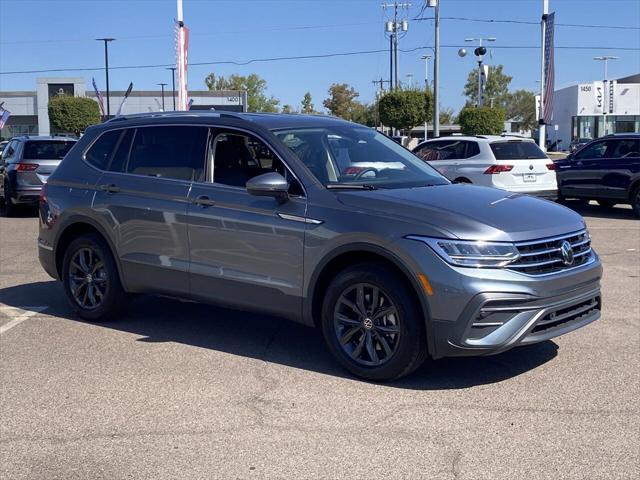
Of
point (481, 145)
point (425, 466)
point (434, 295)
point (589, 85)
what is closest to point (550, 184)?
point (481, 145)

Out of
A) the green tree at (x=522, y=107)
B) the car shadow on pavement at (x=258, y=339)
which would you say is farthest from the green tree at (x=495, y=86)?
the car shadow on pavement at (x=258, y=339)

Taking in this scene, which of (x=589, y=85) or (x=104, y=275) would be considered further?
(x=589, y=85)

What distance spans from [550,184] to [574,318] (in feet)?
35.3

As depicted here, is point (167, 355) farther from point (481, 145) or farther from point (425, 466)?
point (481, 145)

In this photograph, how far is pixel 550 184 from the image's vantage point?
50.9 feet

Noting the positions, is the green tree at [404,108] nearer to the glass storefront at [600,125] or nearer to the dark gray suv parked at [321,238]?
the glass storefront at [600,125]

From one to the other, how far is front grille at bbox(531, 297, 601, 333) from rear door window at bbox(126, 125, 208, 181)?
2925 millimetres

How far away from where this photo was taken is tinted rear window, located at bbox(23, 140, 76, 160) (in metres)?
16.0

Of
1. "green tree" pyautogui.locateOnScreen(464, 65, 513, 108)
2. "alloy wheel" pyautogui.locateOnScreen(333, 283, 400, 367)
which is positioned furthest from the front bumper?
"green tree" pyautogui.locateOnScreen(464, 65, 513, 108)

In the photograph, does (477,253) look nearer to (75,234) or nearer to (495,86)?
(75,234)

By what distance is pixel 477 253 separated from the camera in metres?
4.82

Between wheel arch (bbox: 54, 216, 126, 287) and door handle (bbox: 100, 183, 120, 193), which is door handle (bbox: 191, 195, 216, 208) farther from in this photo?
wheel arch (bbox: 54, 216, 126, 287)

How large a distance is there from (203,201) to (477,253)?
2.31m

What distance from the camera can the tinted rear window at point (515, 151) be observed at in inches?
604
